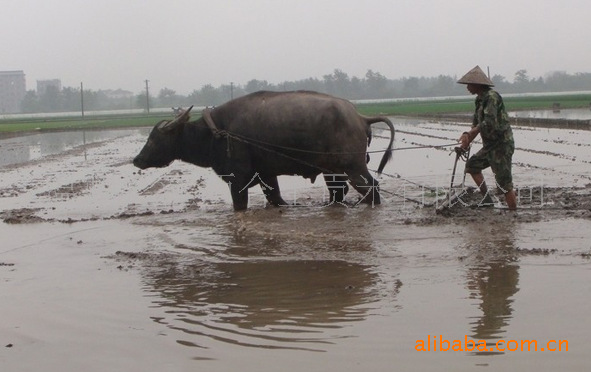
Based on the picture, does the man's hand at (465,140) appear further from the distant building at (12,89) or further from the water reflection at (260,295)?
the distant building at (12,89)

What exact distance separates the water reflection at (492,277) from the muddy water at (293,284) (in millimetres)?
15

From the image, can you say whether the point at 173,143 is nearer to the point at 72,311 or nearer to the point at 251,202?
the point at 251,202

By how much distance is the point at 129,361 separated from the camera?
4.28 m

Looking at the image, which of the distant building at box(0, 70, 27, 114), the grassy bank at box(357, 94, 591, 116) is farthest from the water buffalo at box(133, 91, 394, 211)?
the distant building at box(0, 70, 27, 114)

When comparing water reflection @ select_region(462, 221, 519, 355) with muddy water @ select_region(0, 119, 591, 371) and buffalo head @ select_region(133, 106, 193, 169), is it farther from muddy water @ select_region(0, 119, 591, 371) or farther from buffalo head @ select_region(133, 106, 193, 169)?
buffalo head @ select_region(133, 106, 193, 169)

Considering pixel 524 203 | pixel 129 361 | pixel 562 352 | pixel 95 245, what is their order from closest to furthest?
pixel 562 352, pixel 129 361, pixel 95 245, pixel 524 203

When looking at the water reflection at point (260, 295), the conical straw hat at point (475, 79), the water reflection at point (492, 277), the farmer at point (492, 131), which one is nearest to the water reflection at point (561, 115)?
the farmer at point (492, 131)

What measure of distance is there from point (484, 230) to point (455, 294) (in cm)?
225

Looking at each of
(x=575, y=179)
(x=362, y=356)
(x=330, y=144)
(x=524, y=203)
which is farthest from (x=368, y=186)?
(x=362, y=356)

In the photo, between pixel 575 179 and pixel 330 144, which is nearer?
pixel 330 144

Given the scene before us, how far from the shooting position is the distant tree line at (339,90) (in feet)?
345

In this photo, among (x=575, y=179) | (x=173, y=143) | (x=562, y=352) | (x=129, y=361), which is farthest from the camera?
(x=575, y=179)

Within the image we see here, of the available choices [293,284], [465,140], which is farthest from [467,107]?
Answer: [293,284]

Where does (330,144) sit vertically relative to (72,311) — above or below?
above
